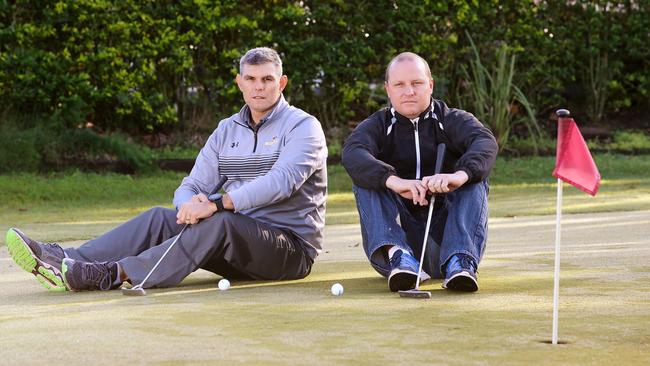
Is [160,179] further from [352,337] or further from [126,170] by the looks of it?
[352,337]

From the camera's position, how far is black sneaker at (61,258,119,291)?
605 centimetres

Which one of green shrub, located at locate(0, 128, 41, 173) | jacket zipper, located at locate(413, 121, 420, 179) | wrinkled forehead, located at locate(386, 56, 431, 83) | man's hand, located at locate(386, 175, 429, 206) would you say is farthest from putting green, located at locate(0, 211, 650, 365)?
green shrub, located at locate(0, 128, 41, 173)

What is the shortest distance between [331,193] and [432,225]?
599 centimetres

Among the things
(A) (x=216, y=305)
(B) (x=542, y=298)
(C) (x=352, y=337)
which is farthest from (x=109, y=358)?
(B) (x=542, y=298)

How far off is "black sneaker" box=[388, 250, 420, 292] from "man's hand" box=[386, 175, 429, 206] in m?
0.27

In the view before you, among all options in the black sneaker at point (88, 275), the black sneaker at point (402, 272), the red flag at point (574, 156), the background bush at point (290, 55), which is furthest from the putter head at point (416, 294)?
the background bush at point (290, 55)

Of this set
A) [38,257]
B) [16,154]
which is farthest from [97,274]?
[16,154]

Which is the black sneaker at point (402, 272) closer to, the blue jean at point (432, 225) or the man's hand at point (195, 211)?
the blue jean at point (432, 225)

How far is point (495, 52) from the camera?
46.7ft

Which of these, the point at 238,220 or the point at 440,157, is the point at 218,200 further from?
the point at 440,157

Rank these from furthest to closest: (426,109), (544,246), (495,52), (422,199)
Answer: (495,52)
(544,246)
(426,109)
(422,199)

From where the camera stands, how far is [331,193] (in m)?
12.3

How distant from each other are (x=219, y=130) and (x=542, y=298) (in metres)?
2.04

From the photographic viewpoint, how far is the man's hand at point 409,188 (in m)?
5.96
